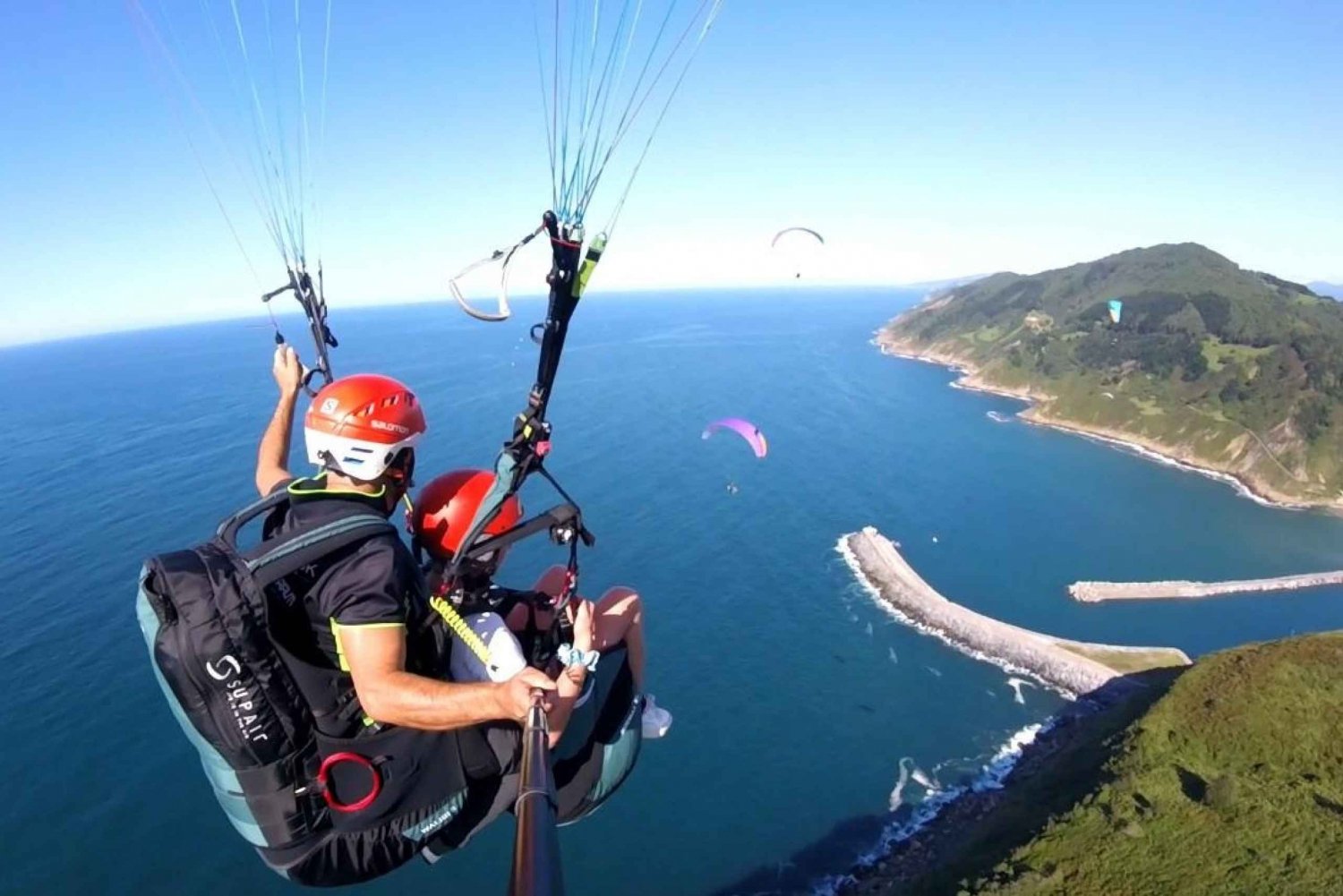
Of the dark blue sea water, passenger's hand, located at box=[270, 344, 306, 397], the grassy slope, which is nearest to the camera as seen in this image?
passenger's hand, located at box=[270, 344, 306, 397]

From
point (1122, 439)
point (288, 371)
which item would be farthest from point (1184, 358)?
point (288, 371)

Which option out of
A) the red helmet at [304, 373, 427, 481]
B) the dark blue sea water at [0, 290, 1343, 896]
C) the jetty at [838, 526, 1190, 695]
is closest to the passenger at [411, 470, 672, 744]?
the red helmet at [304, 373, 427, 481]

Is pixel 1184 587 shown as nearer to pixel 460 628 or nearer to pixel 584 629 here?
pixel 584 629

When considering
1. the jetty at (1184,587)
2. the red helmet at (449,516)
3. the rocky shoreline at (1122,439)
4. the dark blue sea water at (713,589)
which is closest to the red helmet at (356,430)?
the red helmet at (449,516)

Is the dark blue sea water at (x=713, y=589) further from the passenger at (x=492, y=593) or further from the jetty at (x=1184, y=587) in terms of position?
the passenger at (x=492, y=593)

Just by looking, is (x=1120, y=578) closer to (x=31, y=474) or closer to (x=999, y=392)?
(x=999, y=392)

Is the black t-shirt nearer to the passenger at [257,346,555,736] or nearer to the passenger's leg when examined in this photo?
the passenger at [257,346,555,736]
